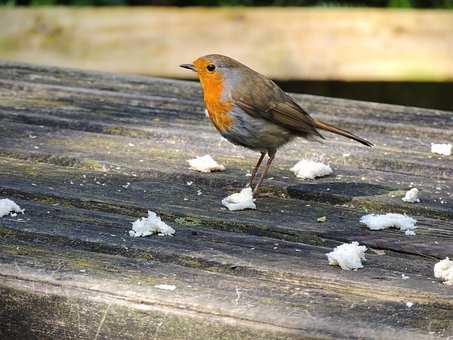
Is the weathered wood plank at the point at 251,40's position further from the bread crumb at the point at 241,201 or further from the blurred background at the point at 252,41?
the bread crumb at the point at 241,201

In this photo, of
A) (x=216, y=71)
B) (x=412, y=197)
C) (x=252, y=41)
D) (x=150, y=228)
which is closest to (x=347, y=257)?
(x=150, y=228)

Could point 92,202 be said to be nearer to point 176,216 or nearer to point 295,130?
point 176,216

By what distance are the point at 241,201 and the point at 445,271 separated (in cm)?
72

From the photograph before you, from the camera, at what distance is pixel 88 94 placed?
4.41m

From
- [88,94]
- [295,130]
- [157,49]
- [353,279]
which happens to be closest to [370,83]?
[157,49]

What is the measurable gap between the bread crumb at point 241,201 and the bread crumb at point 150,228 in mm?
319

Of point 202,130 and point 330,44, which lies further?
point 330,44

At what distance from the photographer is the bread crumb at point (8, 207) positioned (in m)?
2.64

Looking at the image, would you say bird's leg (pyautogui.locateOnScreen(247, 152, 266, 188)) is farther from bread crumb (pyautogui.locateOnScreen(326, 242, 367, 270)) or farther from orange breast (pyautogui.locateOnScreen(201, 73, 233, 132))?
bread crumb (pyautogui.locateOnScreen(326, 242, 367, 270))

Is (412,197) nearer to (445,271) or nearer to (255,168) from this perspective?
(255,168)

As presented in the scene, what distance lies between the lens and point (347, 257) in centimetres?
240

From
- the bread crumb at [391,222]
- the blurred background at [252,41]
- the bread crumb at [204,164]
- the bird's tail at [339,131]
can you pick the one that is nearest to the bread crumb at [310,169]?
the bird's tail at [339,131]

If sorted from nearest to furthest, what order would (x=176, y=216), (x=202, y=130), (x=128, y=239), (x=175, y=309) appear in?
(x=175, y=309), (x=128, y=239), (x=176, y=216), (x=202, y=130)

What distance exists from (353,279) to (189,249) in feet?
1.35
